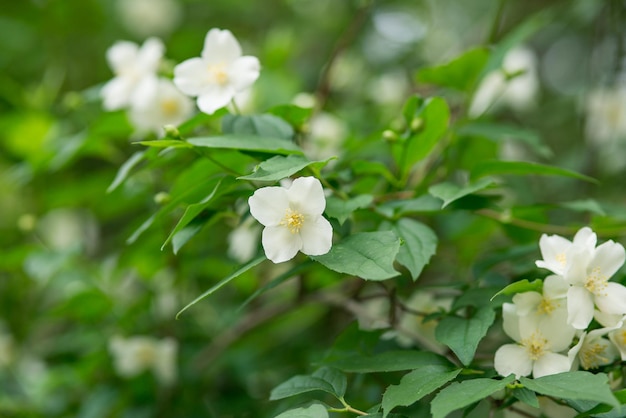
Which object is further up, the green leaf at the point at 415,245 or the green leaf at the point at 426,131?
the green leaf at the point at 426,131

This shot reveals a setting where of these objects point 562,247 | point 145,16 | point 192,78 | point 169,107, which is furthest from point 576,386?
point 145,16

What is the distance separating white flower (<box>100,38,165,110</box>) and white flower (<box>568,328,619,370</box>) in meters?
0.86

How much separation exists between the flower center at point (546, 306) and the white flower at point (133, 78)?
0.78 meters

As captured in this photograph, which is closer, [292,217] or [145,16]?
[292,217]

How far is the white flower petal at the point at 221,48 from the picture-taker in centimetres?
109

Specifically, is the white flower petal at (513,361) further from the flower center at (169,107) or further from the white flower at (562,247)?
the flower center at (169,107)

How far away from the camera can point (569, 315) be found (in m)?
0.84

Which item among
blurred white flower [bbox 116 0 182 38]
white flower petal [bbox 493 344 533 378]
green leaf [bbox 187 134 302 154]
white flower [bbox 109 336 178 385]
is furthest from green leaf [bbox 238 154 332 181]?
blurred white flower [bbox 116 0 182 38]

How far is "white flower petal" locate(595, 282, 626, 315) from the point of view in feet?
2.80

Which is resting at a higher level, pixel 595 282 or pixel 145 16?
pixel 595 282

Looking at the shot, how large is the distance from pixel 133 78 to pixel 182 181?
14.6 inches

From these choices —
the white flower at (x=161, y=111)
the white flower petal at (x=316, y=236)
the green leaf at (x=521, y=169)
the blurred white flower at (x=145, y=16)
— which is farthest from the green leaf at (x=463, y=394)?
the blurred white flower at (x=145, y=16)

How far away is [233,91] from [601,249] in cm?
58

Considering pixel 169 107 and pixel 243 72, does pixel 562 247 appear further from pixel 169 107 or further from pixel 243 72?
pixel 169 107
